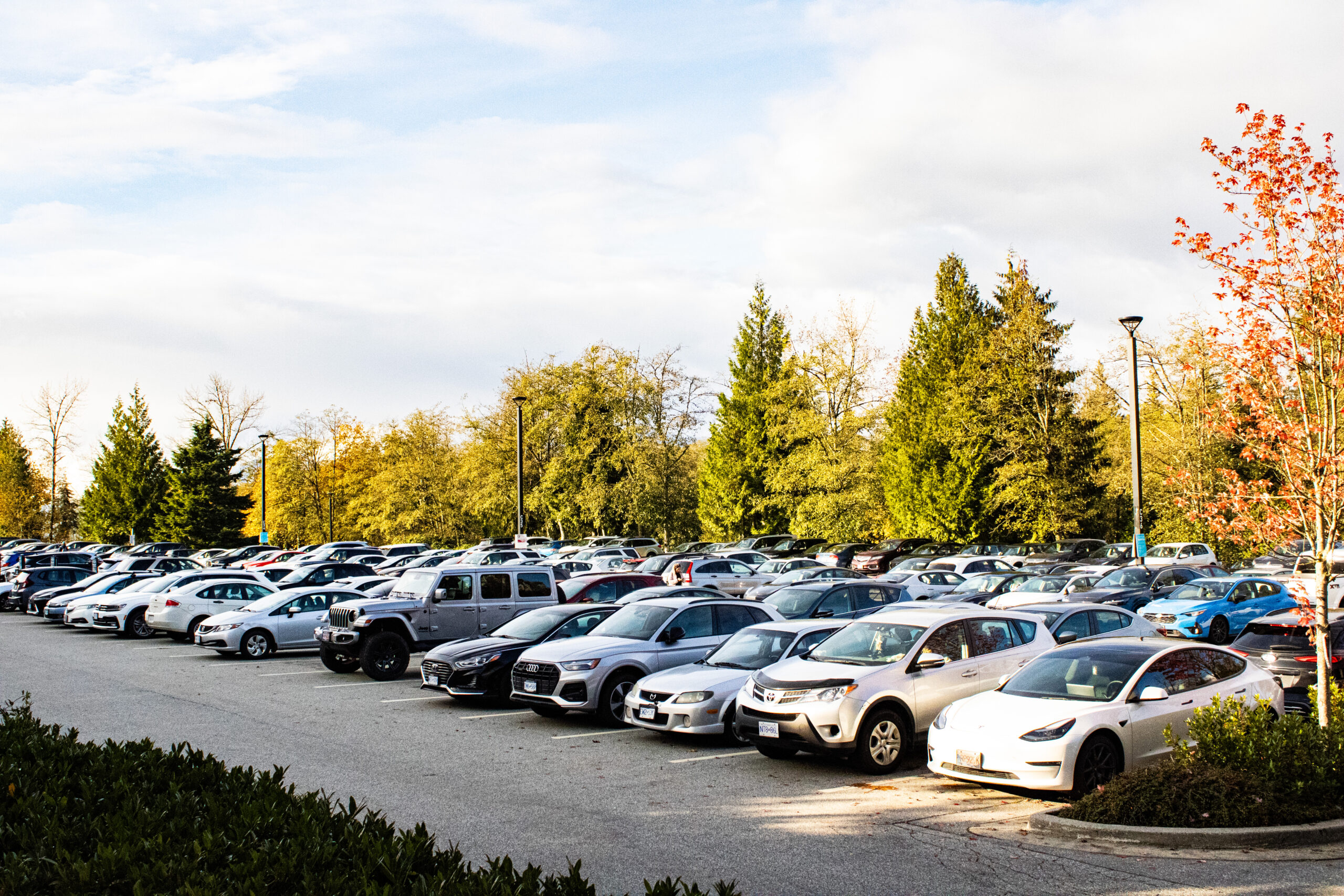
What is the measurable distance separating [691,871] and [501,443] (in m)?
55.7

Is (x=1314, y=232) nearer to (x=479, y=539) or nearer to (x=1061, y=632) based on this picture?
(x=1061, y=632)

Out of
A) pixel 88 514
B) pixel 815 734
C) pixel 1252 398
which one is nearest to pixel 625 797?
pixel 815 734

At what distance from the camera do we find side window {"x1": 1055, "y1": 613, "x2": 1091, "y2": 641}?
47.6 feet

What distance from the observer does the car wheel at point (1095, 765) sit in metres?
9.21

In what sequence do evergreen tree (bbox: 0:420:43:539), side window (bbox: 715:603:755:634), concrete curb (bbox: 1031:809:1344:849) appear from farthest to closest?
evergreen tree (bbox: 0:420:43:539) < side window (bbox: 715:603:755:634) < concrete curb (bbox: 1031:809:1344:849)

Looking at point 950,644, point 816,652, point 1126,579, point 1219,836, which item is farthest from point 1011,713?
point 1126,579

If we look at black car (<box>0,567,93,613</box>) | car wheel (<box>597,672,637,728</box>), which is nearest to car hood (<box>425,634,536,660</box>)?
car wheel (<box>597,672,637,728</box>)

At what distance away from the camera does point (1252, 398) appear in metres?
9.70

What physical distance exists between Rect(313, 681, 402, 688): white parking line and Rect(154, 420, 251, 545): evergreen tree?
53455 millimetres

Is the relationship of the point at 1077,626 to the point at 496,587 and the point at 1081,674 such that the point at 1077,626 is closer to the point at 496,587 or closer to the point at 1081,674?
the point at 1081,674

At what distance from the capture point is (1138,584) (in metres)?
27.5

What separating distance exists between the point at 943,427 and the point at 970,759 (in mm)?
46411

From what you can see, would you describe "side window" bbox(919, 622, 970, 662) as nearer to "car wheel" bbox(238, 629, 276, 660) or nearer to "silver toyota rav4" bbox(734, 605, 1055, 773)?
"silver toyota rav4" bbox(734, 605, 1055, 773)

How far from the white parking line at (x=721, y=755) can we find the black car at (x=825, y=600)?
6209 millimetres
